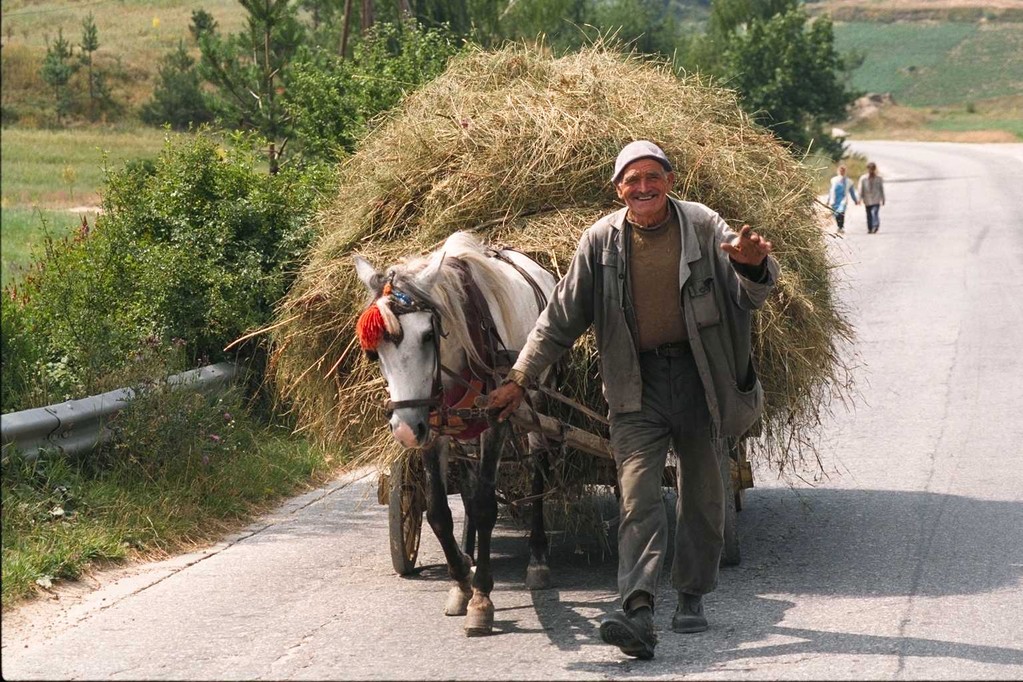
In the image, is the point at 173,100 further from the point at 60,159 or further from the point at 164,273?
the point at 164,273

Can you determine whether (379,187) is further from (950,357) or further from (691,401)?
(950,357)

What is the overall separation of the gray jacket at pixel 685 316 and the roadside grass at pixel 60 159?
23.1 metres

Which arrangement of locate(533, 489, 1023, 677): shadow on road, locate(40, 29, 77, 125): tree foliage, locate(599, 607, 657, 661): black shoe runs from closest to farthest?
locate(599, 607, 657, 661): black shoe, locate(533, 489, 1023, 677): shadow on road, locate(40, 29, 77, 125): tree foliage

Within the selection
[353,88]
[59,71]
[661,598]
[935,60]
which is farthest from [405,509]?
[935,60]

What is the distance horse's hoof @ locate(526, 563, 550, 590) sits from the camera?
21.5ft

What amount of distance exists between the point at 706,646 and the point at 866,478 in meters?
3.68

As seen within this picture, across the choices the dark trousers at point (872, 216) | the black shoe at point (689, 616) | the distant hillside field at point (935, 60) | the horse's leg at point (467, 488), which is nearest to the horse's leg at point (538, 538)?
the horse's leg at point (467, 488)

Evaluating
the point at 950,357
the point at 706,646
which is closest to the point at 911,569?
the point at 706,646

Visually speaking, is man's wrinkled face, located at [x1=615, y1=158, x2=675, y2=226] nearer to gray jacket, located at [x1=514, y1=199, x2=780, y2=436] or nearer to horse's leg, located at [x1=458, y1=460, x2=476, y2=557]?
gray jacket, located at [x1=514, y1=199, x2=780, y2=436]

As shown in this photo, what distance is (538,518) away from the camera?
6758mm

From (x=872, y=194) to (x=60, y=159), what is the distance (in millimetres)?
23021

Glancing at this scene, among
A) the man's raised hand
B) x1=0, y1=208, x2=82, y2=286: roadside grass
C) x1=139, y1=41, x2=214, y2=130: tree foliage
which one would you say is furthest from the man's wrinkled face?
x1=139, y1=41, x2=214, y2=130: tree foliage

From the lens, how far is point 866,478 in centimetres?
883

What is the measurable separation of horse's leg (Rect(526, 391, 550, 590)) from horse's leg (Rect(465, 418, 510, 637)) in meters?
0.36
